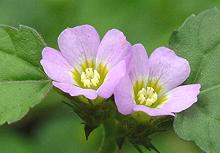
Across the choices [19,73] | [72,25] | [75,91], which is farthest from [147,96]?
[72,25]

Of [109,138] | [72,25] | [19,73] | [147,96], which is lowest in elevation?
[72,25]

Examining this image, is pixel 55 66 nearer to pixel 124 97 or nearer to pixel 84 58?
pixel 84 58

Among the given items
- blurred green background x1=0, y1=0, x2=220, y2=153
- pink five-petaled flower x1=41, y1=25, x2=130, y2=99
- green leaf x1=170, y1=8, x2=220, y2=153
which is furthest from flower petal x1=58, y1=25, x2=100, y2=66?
blurred green background x1=0, y1=0, x2=220, y2=153

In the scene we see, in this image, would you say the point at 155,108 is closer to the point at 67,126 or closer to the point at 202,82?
the point at 202,82

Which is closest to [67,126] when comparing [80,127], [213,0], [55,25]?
[80,127]

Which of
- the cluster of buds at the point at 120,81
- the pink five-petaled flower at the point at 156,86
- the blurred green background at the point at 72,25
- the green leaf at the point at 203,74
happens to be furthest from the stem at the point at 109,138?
the blurred green background at the point at 72,25

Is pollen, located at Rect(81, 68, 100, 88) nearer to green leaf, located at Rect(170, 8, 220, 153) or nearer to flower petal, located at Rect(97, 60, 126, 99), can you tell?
flower petal, located at Rect(97, 60, 126, 99)
